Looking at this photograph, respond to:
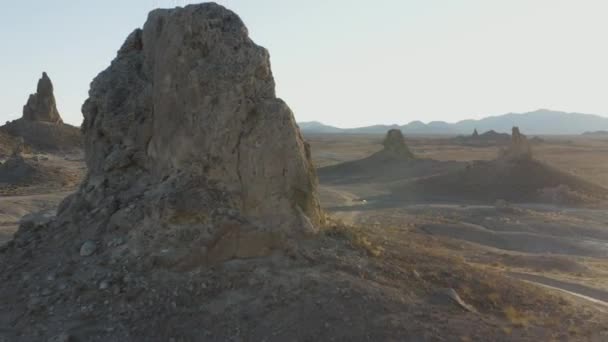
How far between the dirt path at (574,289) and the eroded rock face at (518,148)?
82.9 ft

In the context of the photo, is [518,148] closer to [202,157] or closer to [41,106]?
[202,157]

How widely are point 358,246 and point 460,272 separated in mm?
2280

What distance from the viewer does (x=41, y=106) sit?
2416 inches

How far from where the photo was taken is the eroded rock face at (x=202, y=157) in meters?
10.8

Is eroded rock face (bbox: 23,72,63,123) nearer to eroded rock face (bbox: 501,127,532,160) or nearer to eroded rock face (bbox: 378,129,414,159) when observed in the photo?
eroded rock face (bbox: 378,129,414,159)

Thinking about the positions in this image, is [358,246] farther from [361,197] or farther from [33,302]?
[361,197]

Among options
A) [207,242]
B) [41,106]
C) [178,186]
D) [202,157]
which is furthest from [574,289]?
[41,106]

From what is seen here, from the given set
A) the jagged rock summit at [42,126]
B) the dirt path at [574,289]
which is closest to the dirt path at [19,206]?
the dirt path at [574,289]

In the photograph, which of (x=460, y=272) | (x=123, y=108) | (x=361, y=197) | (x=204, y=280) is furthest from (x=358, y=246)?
(x=361, y=197)

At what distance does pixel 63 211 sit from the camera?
489 inches

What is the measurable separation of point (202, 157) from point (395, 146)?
1817 inches

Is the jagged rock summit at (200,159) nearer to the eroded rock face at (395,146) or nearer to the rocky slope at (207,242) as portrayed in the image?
the rocky slope at (207,242)

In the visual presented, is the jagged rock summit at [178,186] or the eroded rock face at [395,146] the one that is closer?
the jagged rock summit at [178,186]

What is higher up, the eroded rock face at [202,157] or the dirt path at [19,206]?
the eroded rock face at [202,157]
